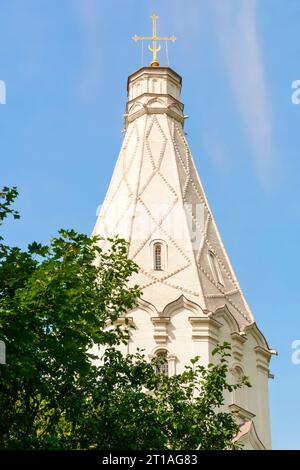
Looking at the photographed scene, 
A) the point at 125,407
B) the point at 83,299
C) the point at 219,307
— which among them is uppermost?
the point at 219,307

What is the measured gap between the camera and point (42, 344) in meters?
13.2

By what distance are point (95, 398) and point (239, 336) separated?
46.1 ft

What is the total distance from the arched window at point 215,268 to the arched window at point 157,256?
192 centimetres

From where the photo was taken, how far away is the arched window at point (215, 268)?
3005 centimetres

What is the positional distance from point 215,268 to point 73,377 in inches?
651

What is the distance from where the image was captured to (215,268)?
3050 cm

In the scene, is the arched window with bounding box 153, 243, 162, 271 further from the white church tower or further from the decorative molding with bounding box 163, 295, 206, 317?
the decorative molding with bounding box 163, 295, 206, 317

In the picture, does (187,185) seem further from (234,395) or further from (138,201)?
(234,395)

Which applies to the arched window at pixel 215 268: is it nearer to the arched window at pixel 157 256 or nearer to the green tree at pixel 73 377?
the arched window at pixel 157 256

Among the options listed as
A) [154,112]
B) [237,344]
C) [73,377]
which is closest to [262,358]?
[237,344]

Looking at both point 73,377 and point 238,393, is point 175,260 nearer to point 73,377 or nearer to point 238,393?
point 238,393

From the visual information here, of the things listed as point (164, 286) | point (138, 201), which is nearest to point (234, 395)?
point (164, 286)

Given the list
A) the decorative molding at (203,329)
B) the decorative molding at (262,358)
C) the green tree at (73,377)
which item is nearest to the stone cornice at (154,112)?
the decorative molding at (203,329)

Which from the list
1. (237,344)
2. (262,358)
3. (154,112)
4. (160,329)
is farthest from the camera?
(154,112)
